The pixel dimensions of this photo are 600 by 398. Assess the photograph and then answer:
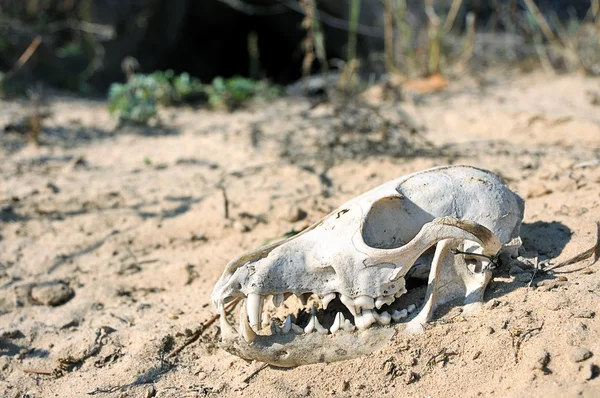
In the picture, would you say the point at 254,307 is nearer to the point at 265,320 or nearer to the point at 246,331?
the point at 246,331

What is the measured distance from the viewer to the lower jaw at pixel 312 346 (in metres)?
2.30

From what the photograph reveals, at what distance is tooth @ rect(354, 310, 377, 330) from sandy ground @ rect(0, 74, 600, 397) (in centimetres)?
10

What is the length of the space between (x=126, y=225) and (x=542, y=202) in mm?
2211

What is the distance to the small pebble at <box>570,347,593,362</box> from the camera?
207 cm

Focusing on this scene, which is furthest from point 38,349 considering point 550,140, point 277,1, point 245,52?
point 245,52

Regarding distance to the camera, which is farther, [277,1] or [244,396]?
[277,1]

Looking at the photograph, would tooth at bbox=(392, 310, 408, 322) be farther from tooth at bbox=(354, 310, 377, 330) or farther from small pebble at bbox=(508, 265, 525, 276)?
small pebble at bbox=(508, 265, 525, 276)

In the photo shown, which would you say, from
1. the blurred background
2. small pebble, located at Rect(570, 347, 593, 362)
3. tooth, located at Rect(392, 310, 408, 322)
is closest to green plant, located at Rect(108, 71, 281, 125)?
the blurred background

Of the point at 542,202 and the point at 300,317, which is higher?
the point at 542,202

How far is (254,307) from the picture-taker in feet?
7.59

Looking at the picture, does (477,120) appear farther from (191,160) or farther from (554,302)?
(554,302)

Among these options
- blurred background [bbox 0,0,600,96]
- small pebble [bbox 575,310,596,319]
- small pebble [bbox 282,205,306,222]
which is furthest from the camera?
blurred background [bbox 0,0,600,96]

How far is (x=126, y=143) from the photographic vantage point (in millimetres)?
4949

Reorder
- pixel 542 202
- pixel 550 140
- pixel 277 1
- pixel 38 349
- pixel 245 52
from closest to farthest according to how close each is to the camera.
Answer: pixel 38 349 → pixel 542 202 → pixel 550 140 → pixel 277 1 → pixel 245 52
